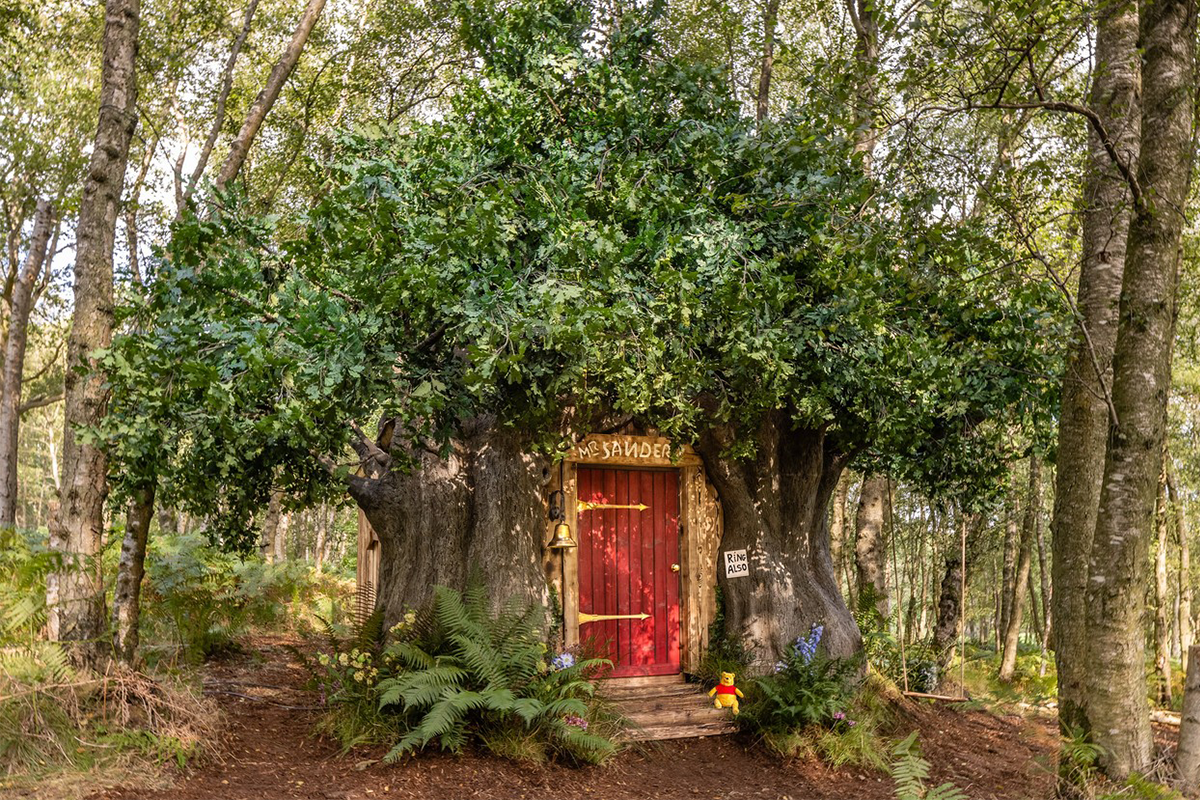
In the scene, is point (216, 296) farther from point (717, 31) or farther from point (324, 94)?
point (717, 31)


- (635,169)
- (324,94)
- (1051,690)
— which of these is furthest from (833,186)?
(1051,690)

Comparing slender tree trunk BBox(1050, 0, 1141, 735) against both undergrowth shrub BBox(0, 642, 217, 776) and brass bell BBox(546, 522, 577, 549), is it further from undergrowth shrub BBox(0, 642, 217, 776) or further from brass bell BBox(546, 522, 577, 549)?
undergrowth shrub BBox(0, 642, 217, 776)

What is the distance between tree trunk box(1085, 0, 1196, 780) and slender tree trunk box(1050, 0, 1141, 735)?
1.61 feet

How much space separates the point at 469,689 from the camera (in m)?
7.05

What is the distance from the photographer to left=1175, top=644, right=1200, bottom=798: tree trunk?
205 inches

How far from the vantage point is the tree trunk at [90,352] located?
6555 millimetres

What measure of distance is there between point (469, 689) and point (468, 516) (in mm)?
1871

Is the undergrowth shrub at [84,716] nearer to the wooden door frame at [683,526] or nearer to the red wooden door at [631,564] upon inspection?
the wooden door frame at [683,526]

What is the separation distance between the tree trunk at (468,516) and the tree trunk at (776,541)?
218cm

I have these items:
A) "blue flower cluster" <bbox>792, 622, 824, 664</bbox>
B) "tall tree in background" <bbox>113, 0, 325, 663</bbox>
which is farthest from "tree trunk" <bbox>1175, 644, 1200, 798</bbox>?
"tall tree in background" <bbox>113, 0, 325, 663</bbox>

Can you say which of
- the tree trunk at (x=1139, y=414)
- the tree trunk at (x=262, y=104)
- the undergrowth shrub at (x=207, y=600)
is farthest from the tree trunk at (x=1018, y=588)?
the tree trunk at (x=262, y=104)

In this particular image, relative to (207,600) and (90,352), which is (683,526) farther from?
(90,352)

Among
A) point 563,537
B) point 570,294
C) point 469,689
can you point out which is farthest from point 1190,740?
point 563,537

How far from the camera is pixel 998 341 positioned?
320 inches
